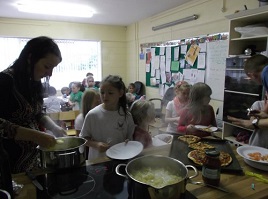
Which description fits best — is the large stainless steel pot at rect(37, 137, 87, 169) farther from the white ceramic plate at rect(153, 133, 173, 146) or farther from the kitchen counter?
the white ceramic plate at rect(153, 133, 173, 146)

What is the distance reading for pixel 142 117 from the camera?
149cm

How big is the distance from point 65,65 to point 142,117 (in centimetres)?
A: 437

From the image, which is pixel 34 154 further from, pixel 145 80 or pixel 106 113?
pixel 145 80

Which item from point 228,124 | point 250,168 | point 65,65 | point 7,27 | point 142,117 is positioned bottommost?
point 228,124

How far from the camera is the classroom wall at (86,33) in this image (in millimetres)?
4633

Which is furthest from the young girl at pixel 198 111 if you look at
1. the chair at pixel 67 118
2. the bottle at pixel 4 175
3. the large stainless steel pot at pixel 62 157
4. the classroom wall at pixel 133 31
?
the chair at pixel 67 118

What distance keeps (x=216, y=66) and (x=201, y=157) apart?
2.43m

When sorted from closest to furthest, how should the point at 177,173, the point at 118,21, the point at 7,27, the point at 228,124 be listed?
the point at 177,173 < the point at 228,124 < the point at 7,27 < the point at 118,21

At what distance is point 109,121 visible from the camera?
1.39m

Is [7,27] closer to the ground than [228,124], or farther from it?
farther from it

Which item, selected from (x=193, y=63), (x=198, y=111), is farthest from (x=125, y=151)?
(x=193, y=63)

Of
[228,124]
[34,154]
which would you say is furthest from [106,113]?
[228,124]

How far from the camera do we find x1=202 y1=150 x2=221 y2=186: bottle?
87cm

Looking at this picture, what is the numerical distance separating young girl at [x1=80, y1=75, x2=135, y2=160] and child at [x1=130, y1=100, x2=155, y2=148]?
5cm
